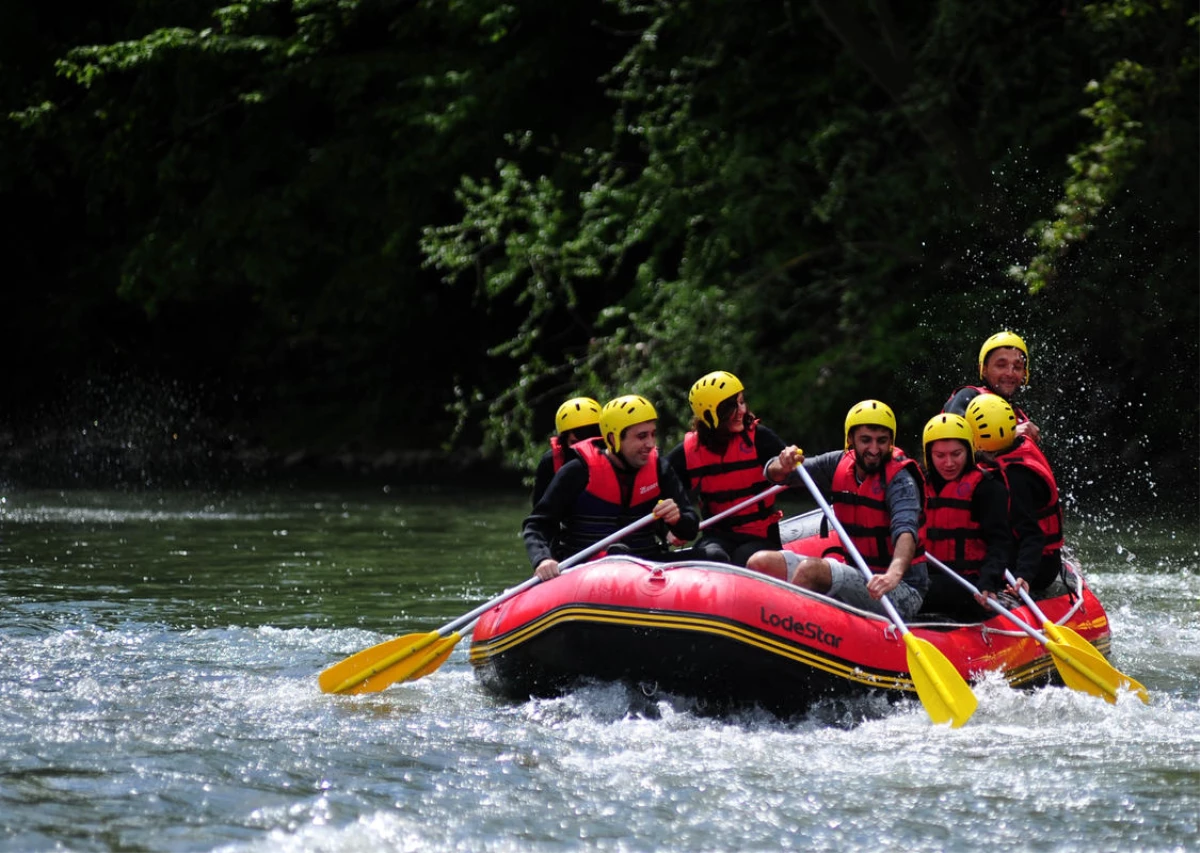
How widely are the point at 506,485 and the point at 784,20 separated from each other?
5.87m

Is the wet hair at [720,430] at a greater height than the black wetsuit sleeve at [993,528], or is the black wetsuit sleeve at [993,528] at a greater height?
the wet hair at [720,430]

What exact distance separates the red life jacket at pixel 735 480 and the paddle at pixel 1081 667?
40.9 inches

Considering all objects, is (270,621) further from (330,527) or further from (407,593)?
(330,527)

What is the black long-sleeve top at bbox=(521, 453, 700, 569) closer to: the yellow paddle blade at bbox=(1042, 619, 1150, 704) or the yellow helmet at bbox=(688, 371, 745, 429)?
the yellow helmet at bbox=(688, 371, 745, 429)

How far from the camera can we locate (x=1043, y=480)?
7.62m

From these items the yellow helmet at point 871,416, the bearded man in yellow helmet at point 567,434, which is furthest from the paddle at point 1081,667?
the bearded man in yellow helmet at point 567,434

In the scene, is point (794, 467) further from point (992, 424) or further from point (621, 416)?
point (992, 424)

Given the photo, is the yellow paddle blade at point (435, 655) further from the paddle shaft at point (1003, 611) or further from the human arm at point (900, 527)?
the paddle shaft at point (1003, 611)

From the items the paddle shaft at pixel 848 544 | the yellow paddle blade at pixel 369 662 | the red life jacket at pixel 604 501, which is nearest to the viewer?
the paddle shaft at pixel 848 544

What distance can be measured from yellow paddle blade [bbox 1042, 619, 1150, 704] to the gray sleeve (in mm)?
718

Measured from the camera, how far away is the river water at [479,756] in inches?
197

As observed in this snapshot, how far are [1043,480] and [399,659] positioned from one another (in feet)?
9.46

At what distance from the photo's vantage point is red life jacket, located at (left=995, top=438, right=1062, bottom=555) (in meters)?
7.60

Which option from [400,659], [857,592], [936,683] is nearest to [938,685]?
[936,683]
